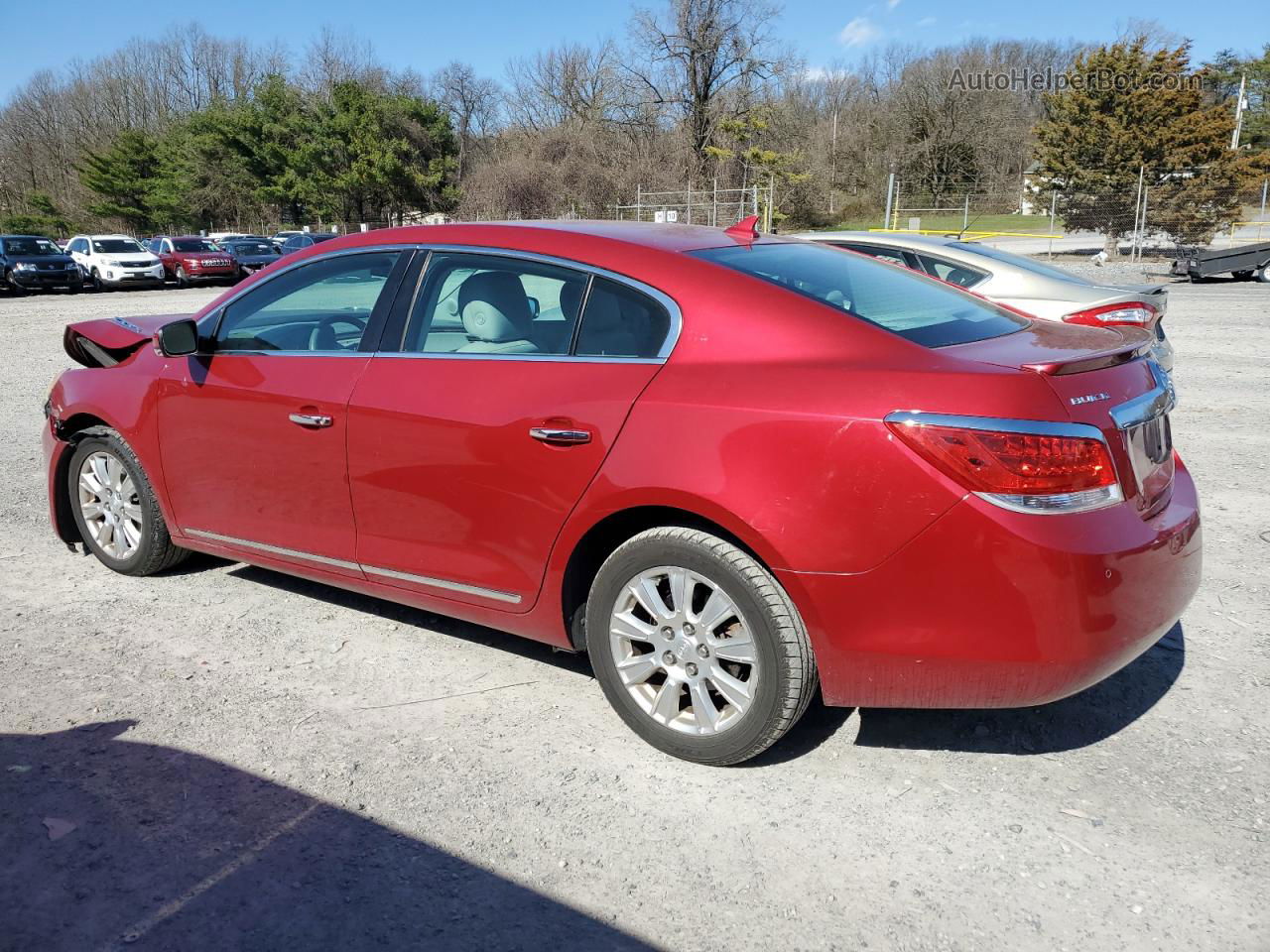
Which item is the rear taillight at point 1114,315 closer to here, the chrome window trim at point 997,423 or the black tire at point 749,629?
the chrome window trim at point 997,423

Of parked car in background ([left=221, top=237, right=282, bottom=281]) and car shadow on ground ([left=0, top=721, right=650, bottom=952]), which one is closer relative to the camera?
car shadow on ground ([left=0, top=721, right=650, bottom=952])

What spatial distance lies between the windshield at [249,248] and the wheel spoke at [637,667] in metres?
37.6

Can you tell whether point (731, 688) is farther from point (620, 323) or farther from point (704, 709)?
point (620, 323)

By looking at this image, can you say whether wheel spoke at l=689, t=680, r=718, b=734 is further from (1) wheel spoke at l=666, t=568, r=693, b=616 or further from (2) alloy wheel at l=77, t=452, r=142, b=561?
(2) alloy wheel at l=77, t=452, r=142, b=561

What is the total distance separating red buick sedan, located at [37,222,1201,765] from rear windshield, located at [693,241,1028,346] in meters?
0.02

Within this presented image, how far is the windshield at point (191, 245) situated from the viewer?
34594mm

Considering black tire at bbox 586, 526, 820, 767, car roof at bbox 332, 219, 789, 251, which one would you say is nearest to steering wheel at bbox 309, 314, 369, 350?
car roof at bbox 332, 219, 789, 251

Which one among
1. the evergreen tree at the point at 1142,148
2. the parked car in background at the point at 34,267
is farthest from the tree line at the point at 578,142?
the parked car in background at the point at 34,267

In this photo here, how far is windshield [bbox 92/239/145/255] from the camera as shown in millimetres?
32906

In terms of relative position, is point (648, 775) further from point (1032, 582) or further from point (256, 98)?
point (256, 98)

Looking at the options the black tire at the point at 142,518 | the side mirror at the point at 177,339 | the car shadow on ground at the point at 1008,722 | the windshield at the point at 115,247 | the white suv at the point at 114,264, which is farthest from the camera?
the windshield at the point at 115,247

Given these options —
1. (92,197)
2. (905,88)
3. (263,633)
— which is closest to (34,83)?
(92,197)

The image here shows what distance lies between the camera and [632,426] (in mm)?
3119

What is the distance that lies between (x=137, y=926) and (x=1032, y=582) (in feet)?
7.80
